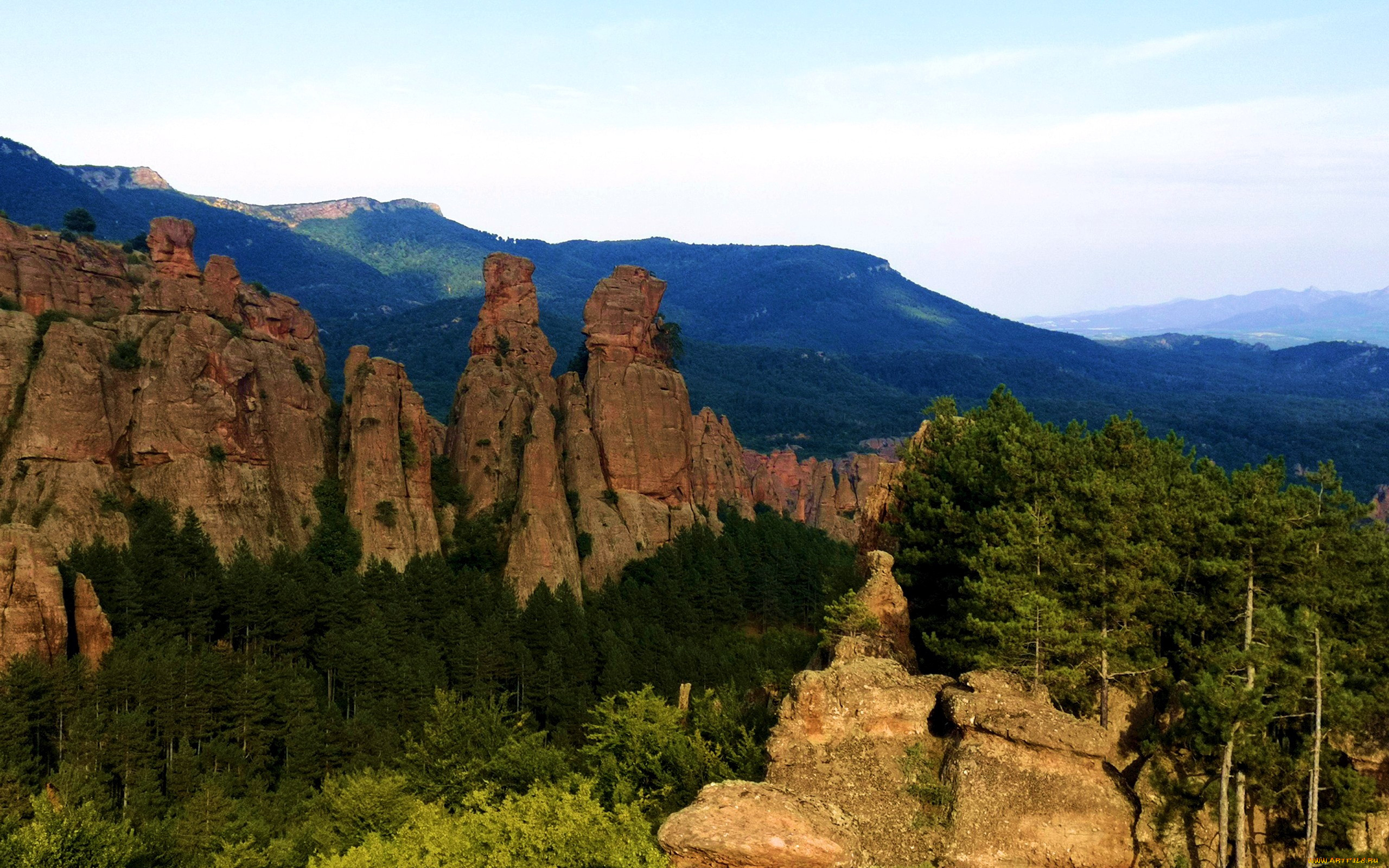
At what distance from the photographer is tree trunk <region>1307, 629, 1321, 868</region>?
95.3 feet

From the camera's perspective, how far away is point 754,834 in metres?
25.2

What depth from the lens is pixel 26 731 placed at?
4828cm

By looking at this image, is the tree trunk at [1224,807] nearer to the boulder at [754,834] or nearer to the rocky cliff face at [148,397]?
the boulder at [754,834]

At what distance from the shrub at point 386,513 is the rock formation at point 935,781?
49.7m

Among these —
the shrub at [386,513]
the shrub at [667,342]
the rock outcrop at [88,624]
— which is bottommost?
the rock outcrop at [88,624]

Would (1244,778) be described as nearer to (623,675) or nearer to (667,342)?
(623,675)

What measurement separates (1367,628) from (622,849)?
855 inches

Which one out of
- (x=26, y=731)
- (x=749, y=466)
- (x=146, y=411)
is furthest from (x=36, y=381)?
(x=749, y=466)

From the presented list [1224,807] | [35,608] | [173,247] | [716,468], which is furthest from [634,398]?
[1224,807]

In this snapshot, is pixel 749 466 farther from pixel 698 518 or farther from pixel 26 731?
pixel 26 731

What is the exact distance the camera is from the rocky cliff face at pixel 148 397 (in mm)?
64375

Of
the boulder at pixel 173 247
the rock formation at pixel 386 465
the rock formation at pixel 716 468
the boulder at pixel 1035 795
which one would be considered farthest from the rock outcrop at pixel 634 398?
the boulder at pixel 1035 795

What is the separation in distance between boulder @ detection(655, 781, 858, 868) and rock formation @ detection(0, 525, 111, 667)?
124 feet

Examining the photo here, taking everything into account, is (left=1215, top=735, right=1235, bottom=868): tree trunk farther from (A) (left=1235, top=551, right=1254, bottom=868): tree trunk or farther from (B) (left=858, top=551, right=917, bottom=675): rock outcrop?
(B) (left=858, top=551, right=917, bottom=675): rock outcrop
